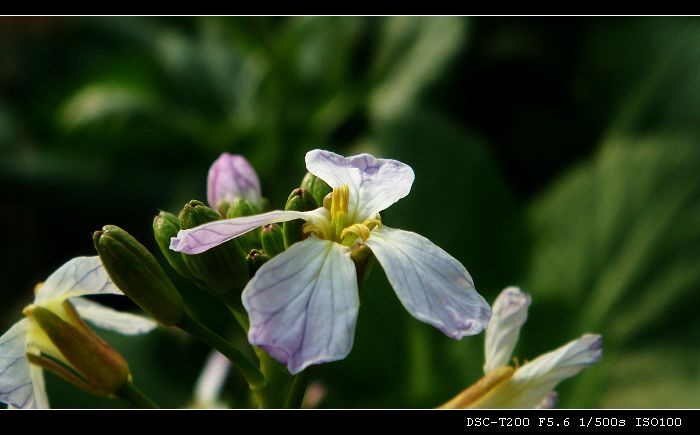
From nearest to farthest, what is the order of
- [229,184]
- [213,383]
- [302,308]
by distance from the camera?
[302,308] → [229,184] → [213,383]

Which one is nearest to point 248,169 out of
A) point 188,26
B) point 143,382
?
point 143,382

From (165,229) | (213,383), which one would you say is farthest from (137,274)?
(213,383)

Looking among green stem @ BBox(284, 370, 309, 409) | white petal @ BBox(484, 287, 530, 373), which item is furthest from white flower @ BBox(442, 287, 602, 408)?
green stem @ BBox(284, 370, 309, 409)

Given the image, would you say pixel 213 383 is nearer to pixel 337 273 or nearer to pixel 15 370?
pixel 15 370

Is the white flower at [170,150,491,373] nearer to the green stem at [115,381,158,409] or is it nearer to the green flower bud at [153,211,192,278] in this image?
the green flower bud at [153,211,192,278]

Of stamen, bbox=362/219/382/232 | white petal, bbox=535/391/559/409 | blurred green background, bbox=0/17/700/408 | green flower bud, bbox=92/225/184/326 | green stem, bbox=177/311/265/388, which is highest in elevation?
blurred green background, bbox=0/17/700/408

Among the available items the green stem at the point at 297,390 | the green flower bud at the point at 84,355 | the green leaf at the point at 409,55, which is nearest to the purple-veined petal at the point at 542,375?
the green stem at the point at 297,390
